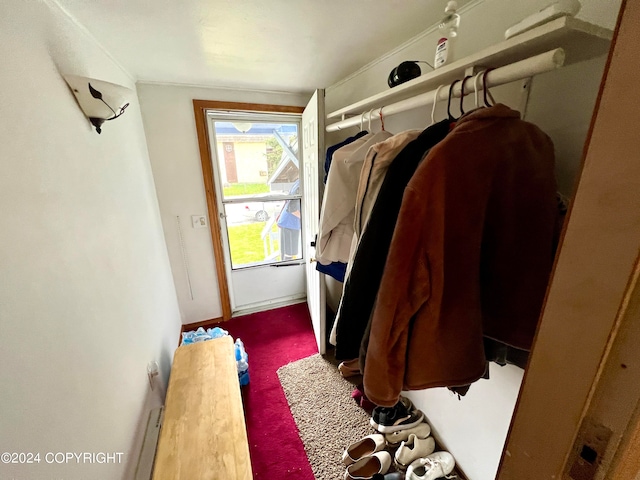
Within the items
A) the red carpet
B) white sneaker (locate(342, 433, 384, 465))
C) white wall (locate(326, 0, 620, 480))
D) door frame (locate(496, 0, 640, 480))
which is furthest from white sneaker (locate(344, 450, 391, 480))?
door frame (locate(496, 0, 640, 480))

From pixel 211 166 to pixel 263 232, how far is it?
30.6 inches

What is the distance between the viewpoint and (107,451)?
80cm

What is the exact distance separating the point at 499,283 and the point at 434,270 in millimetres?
245

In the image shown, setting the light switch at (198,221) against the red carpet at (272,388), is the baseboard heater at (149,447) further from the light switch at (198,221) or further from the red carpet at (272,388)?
the light switch at (198,221)

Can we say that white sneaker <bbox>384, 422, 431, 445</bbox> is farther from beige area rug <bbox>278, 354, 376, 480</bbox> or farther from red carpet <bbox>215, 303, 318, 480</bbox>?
red carpet <bbox>215, 303, 318, 480</bbox>

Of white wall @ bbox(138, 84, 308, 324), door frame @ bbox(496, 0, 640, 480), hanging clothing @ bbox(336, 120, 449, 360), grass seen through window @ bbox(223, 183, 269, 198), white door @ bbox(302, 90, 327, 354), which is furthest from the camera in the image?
grass seen through window @ bbox(223, 183, 269, 198)

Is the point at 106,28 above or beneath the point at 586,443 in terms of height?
above

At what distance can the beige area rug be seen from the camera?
1.32m

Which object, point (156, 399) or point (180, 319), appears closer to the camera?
point (156, 399)

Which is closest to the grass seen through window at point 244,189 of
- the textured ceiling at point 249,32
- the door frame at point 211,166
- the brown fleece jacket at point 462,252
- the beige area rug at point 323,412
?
the door frame at point 211,166

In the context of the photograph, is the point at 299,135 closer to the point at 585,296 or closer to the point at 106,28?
the point at 106,28

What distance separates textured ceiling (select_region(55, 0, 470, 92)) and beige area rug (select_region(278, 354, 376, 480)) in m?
2.03

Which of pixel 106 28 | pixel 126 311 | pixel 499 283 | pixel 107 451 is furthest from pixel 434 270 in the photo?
pixel 106 28

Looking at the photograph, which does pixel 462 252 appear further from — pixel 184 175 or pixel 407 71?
pixel 184 175
